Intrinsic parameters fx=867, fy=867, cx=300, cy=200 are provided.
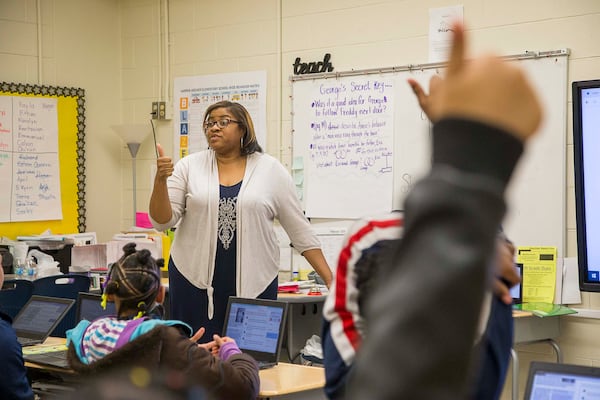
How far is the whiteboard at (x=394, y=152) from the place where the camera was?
4664 millimetres

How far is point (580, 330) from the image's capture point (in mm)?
4629

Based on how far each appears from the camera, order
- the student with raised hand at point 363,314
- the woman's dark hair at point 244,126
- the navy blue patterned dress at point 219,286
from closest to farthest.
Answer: the student with raised hand at point 363,314
the navy blue patterned dress at point 219,286
the woman's dark hair at point 244,126

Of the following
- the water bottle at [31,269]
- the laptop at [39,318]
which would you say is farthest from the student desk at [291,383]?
the water bottle at [31,269]

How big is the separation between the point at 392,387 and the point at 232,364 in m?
2.19

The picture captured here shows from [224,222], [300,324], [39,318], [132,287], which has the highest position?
[224,222]

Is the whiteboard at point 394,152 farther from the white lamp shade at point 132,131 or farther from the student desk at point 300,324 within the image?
the white lamp shade at point 132,131

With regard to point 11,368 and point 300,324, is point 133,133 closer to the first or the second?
point 300,324

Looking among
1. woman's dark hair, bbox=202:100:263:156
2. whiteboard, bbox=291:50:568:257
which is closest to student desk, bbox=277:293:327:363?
whiteboard, bbox=291:50:568:257

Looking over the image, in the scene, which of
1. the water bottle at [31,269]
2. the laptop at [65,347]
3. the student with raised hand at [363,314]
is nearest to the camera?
the student with raised hand at [363,314]

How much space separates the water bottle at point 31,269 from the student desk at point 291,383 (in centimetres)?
232

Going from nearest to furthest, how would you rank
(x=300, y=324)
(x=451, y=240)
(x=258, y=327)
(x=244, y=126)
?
1. (x=451, y=240)
2. (x=258, y=327)
3. (x=244, y=126)
4. (x=300, y=324)

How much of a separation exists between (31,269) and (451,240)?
17.8 feet

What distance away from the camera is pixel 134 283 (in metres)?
2.55

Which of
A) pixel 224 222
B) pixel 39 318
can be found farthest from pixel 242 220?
pixel 39 318
